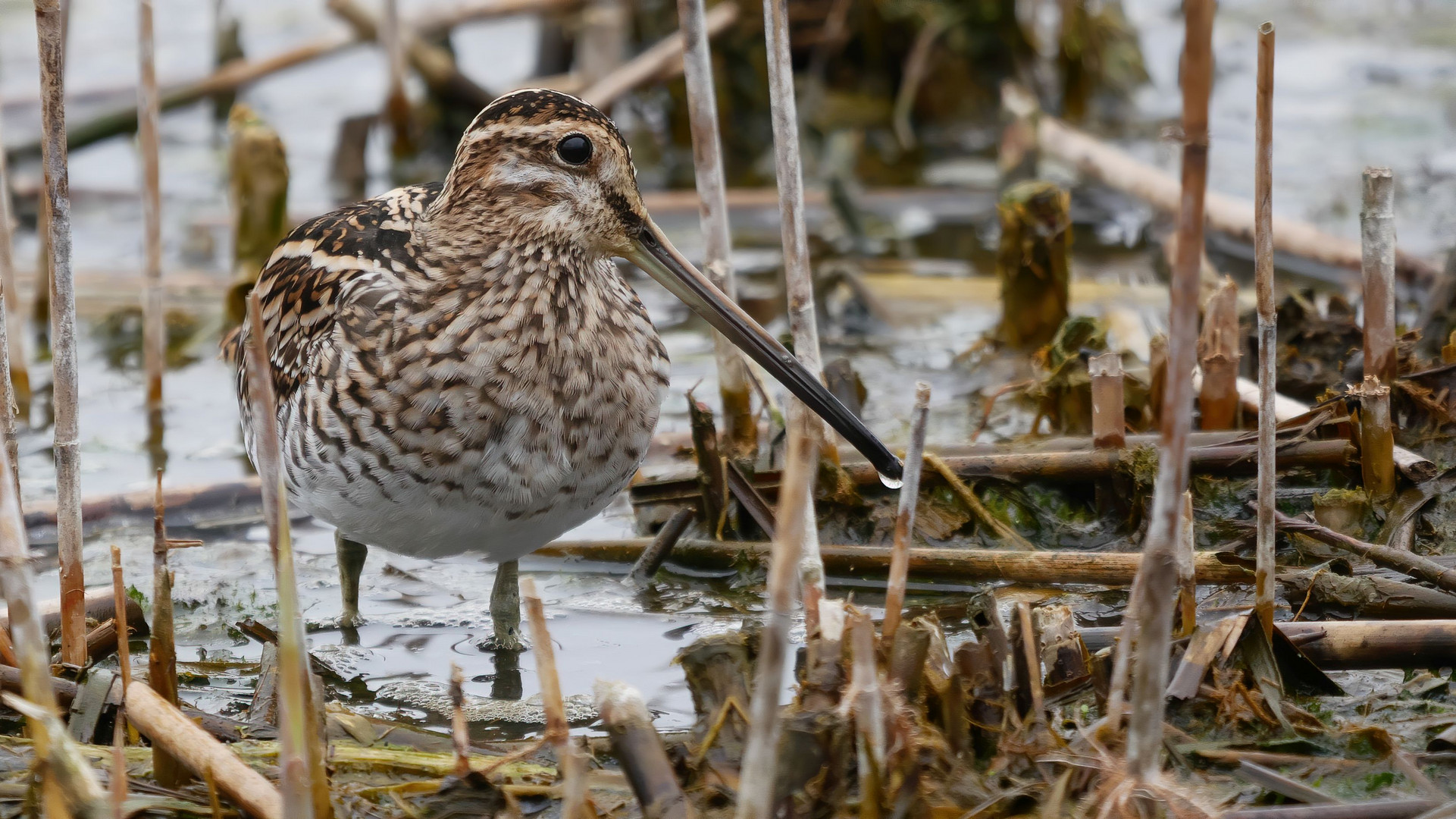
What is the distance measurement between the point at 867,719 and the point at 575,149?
162 centimetres

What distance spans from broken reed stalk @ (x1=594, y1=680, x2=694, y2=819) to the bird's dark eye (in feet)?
4.66

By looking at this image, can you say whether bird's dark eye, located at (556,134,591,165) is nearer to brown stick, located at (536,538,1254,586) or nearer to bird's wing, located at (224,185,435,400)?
bird's wing, located at (224,185,435,400)

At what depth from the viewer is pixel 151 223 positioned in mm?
A: 5504

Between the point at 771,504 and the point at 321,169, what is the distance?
17.5 ft

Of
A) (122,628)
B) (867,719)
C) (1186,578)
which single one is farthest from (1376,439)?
(122,628)

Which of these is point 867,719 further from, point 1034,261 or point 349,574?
point 1034,261

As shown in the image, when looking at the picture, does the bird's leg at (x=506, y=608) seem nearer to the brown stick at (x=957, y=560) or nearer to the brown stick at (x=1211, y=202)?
the brown stick at (x=957, y=560)

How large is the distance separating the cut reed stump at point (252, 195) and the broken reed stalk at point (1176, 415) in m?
4.40

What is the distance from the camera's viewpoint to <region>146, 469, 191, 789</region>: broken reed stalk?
9.99 ft

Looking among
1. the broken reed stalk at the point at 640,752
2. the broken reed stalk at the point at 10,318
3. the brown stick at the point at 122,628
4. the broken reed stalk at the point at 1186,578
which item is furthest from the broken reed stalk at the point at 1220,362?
the broken reed stalk at the point at 10,318

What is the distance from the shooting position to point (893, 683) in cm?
302

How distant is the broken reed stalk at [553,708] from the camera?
8.63ft

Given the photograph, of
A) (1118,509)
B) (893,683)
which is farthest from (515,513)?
(1118,509)

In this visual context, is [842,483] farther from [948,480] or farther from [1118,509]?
[1118,509]
